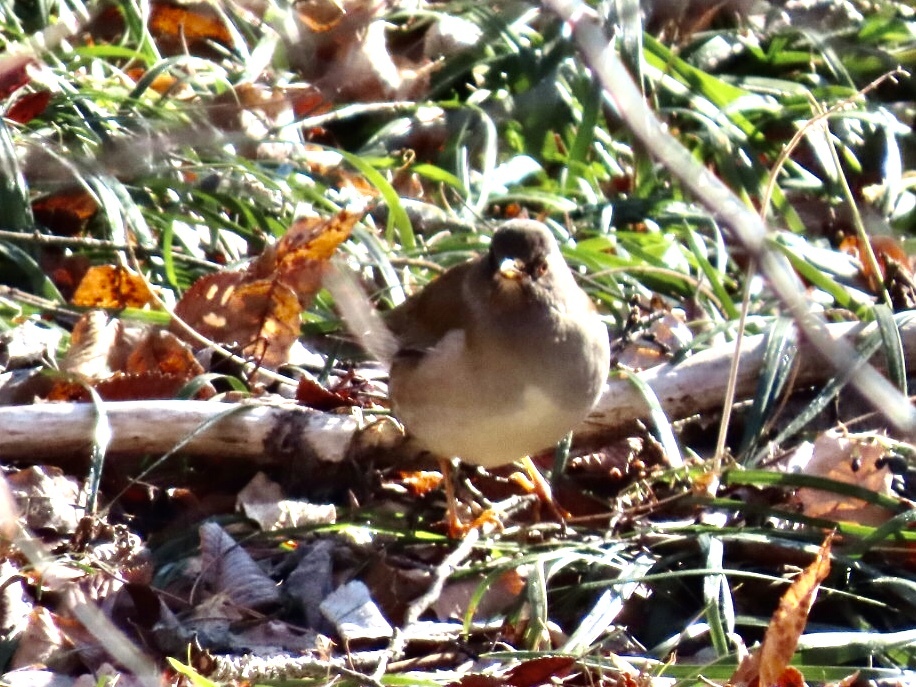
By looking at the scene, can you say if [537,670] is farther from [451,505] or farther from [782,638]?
[451,505]

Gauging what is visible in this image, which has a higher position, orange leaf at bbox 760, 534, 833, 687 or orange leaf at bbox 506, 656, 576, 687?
orange leaf at bbox 760, 534, 833, 687

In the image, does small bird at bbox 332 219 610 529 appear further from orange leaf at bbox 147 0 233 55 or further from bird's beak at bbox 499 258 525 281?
orange leaf at bbox 147 0 233 55

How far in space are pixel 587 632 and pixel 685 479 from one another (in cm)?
78

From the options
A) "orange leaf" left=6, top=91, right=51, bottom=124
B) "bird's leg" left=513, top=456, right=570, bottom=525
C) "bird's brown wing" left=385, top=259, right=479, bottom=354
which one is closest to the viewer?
"bird's leg" left=513, top=456, right=570, bottom=525

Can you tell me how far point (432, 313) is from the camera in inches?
148

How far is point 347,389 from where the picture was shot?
155 inches

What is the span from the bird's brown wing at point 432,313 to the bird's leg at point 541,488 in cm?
42

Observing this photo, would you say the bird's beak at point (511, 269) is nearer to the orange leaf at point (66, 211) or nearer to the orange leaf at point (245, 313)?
the orange leaf at point (245, 313)

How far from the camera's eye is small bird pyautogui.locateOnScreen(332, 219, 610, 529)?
133 inches

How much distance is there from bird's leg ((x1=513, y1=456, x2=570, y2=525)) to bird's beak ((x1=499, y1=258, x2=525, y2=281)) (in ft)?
1.60

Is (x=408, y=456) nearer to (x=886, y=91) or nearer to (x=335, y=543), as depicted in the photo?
(x=335, y=543)

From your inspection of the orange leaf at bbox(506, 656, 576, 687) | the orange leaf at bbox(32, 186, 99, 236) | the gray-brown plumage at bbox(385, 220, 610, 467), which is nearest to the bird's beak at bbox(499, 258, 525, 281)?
the gray-brown plumage at bbox(385, 220, 610, 467)

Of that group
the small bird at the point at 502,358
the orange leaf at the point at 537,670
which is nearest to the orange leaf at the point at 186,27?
the small bird at the point at 502,358

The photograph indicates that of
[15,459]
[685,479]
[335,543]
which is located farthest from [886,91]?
[15,459]
